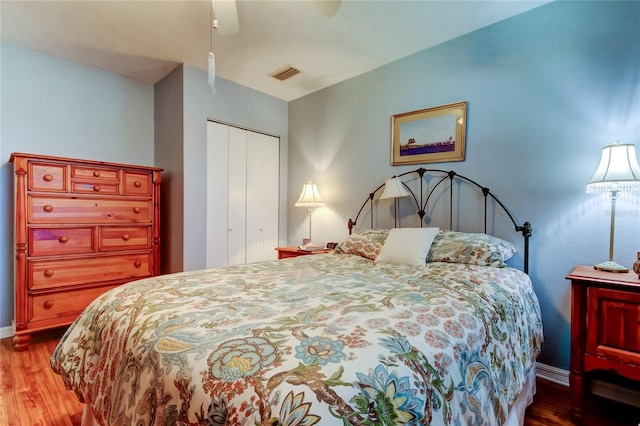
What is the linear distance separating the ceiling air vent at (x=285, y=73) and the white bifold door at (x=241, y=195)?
718 millimetres

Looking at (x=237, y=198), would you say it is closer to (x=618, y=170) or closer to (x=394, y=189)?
(x=394, y=189)

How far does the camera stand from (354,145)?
317 cm

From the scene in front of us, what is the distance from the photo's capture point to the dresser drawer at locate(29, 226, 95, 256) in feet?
7.76

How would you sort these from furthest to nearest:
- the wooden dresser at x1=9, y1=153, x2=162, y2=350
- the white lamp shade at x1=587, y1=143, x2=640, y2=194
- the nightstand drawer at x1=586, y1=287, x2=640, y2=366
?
the wooden dresser at x1=9, y1=153, x2=162, y2=350 < the white lamp shade at x1=587, y1=143, x2=640, y2=194 < the nightstand drawer at x1=586, y1=287, x2=640, y2=366

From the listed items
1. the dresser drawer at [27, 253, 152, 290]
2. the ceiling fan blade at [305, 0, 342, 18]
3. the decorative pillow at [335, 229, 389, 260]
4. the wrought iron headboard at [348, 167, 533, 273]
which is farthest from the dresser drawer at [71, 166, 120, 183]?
the wrought iron headboard at [348, 167, 533, 273]

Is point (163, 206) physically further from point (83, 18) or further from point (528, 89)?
point (528, 89)

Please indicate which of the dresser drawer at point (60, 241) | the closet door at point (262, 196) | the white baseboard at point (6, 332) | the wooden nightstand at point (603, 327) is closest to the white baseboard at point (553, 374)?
the wooden nightstand at point (603, 327)

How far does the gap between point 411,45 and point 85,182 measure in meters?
2.98

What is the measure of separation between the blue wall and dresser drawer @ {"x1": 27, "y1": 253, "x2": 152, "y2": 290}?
8.67 feet

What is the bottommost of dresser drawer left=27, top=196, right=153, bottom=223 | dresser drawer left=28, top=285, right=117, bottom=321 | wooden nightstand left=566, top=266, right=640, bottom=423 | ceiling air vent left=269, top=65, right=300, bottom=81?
dresser drawer left=28, top=285, right=117, bottom=321

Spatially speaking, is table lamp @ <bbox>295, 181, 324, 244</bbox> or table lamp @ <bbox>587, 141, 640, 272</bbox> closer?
table lamp @ <bbox>587, 141, 640, 272</bbox>

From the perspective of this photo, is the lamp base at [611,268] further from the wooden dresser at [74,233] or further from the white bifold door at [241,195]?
the wooden dresser at [74,233]

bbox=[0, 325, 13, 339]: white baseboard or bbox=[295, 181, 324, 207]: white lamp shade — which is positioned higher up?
bbox=[295, 181, 324, 207]: white lamp shade

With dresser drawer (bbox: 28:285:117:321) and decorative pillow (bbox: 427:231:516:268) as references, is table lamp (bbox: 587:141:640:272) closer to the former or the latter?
decorative pillow (bbox: 427:231:516:268)
